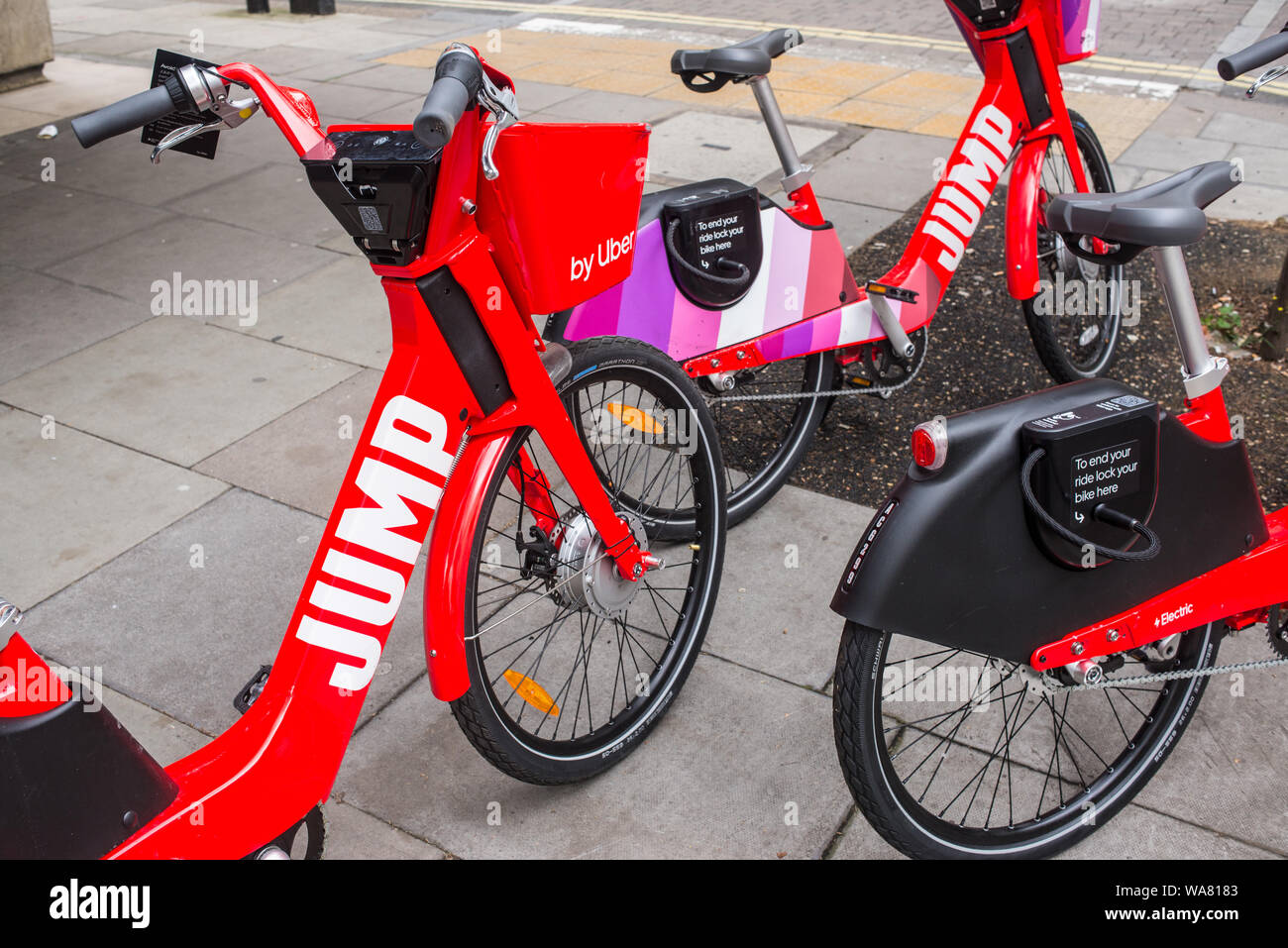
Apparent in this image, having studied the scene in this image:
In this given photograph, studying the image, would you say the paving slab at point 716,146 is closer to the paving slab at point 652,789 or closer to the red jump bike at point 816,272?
the red jump bike at point 816,272

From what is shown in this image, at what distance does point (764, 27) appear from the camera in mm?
10570

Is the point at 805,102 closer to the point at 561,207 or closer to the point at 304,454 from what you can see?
the point at 304,454

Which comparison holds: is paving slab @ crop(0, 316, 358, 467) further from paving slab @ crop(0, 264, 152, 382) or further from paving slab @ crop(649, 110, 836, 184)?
paving slab @ crop(649, 110, 836, 184)

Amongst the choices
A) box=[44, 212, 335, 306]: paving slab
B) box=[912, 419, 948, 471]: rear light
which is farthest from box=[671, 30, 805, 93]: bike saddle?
box=[44, 212, 335, 306]: paving slab

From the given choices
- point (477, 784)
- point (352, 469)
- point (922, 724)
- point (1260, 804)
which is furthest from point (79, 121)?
point (1260, 804)

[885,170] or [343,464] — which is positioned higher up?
[885,170]

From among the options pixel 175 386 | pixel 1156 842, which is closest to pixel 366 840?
pixel 1156 842

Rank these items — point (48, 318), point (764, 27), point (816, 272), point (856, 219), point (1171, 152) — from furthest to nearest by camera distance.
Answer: point (764, 27), point (1171, 152), point (856, 219), point (48, 318), point (816, 272)

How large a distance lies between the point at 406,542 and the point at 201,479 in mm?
2122

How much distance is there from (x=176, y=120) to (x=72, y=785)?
1.25 m

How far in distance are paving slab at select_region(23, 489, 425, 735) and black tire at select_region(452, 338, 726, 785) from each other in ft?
1.16

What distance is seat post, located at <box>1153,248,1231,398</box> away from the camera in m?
2.32

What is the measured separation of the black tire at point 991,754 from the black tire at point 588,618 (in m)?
0.61

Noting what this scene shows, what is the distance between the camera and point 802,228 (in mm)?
3635
